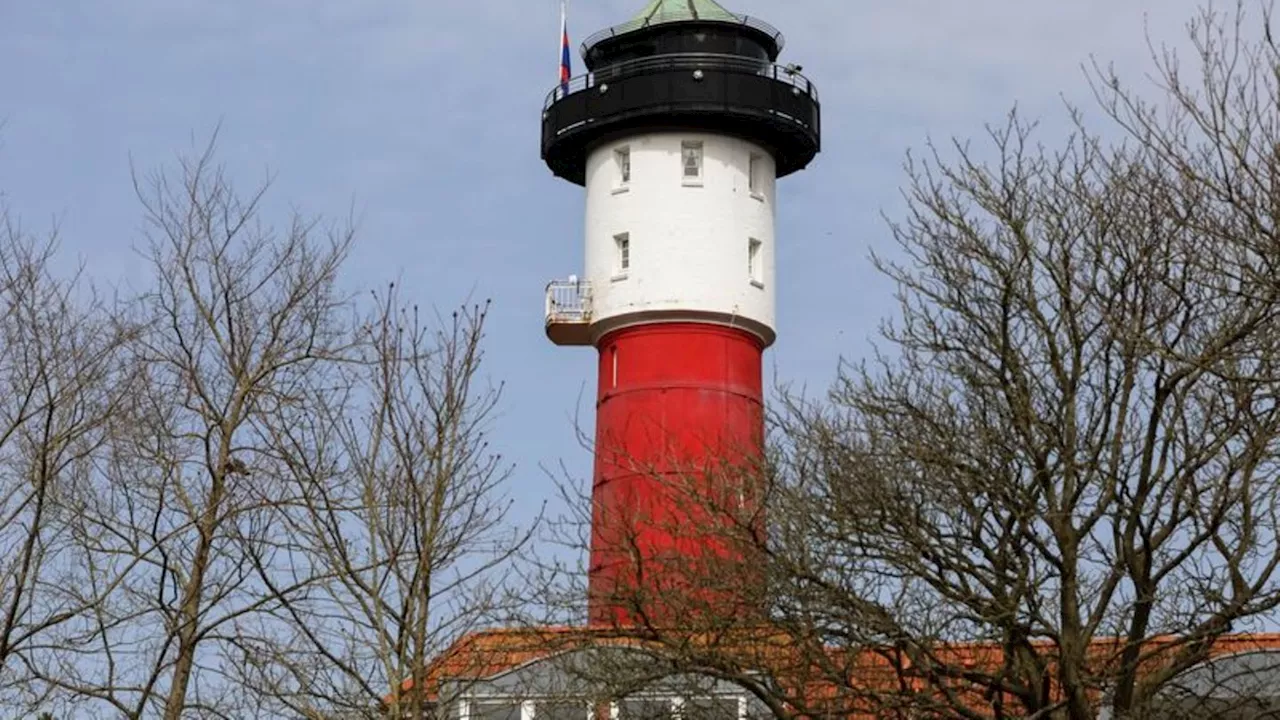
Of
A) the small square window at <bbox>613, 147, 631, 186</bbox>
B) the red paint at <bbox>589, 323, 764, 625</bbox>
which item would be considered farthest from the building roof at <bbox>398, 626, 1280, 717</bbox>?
the small square window at <bbox>613, 147, 631, 186</bbox>

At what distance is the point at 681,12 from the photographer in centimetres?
3638

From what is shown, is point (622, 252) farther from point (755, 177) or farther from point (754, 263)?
point (755, 177)

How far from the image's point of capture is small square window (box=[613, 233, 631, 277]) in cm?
3484

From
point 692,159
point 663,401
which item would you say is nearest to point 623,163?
point 692,159

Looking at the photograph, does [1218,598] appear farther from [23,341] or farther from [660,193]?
[660,193]

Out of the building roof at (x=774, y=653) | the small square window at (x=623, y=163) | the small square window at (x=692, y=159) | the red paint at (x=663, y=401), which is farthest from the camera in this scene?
the small square window at (x=623, y=163)

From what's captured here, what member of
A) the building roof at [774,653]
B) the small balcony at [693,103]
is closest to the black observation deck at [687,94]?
the small balcony at [693,103]

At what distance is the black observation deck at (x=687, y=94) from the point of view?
115 feet

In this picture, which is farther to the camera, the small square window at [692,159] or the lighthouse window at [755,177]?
the lighthouse window at [755,177]

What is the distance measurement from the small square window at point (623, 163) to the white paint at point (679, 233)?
0.04 meters

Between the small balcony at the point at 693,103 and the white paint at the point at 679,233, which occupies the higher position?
the small balcony at the point at 693,103

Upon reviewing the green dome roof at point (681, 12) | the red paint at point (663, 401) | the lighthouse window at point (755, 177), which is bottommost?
the red paint at point (663, 401)

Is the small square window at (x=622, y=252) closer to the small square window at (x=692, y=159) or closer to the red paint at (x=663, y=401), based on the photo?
the red paint at (x=663, y=401)

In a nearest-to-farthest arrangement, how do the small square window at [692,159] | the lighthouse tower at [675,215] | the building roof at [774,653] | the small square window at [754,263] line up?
1. the building roof at [774,653]
2. the lighthouse tower at [675,215]
3. the small square window at [754,263]
4. the small square window at [692,159]
